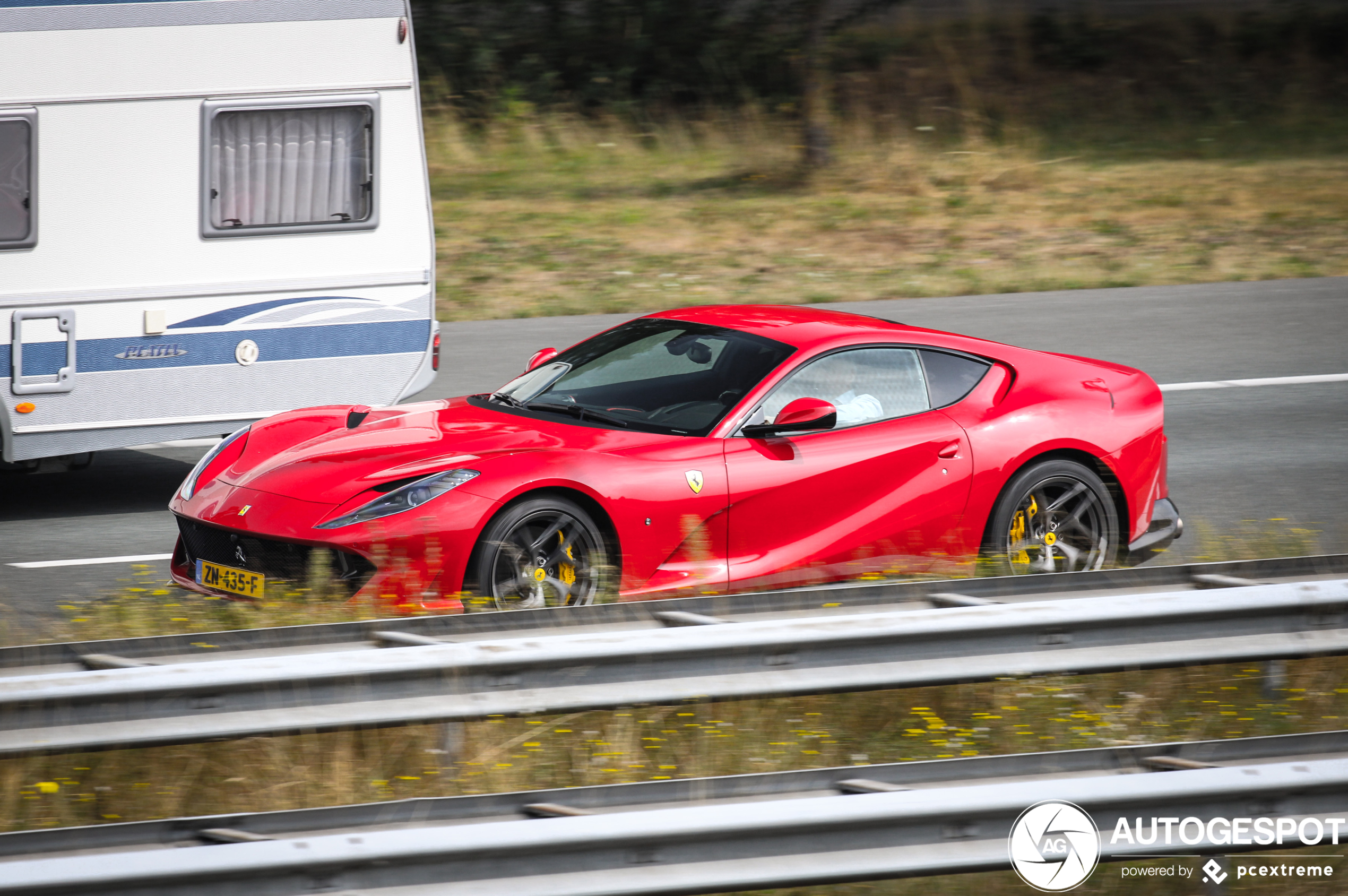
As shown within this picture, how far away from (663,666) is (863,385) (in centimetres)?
288

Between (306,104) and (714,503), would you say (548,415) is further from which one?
(306,104)

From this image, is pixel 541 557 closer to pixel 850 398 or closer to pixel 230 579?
pixel 230 579

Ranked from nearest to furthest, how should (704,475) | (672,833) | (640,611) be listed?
(672,833) < (640,611) < (704,475)

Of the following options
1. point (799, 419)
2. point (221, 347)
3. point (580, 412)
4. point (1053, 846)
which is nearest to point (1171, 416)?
point (799, 419)

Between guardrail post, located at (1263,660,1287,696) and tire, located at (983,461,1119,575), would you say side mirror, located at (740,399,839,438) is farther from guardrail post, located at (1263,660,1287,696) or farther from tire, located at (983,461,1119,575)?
guardrail post, located at (1263,660,1287,696)

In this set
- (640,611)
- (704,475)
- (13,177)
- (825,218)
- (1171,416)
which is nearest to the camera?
(640,611)

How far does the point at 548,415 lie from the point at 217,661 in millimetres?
2957

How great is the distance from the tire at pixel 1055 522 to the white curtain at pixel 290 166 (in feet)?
14.4

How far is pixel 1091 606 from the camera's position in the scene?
457cm

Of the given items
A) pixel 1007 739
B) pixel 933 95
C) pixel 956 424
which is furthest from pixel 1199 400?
pixel 933 95

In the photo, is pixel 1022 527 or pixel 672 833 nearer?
pixel 672 833

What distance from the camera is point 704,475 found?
6426 mm

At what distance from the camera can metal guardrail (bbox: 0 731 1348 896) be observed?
11.0 feet

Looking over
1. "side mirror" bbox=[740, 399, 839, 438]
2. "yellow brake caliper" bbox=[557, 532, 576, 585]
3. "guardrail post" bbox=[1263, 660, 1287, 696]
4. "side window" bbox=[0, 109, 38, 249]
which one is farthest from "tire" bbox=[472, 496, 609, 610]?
"side window" bbox=[0, 109, 38, 249]
